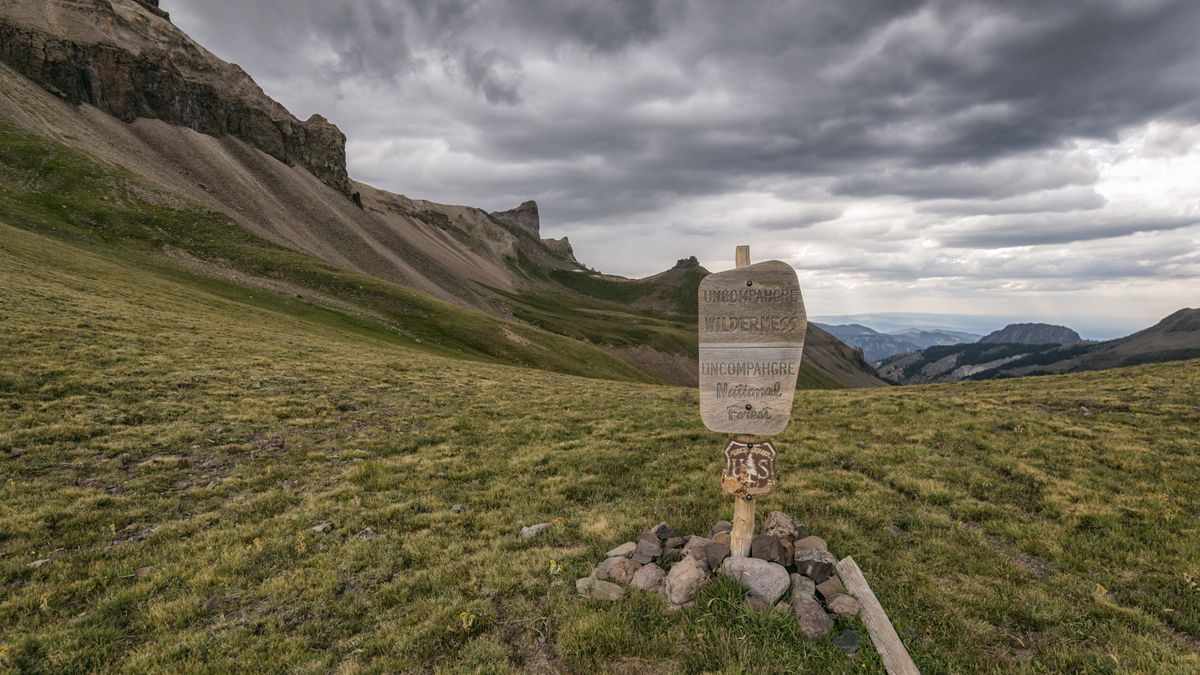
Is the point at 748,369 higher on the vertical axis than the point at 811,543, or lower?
higher

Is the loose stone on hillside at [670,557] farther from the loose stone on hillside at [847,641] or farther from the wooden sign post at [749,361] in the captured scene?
the loose stone on hillside at [847,641]

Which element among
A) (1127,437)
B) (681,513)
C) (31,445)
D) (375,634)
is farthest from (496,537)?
(1127,437)

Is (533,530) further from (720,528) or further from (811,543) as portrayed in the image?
(811,543)

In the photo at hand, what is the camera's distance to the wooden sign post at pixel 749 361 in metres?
9.06

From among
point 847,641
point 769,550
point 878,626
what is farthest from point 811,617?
point 769,550

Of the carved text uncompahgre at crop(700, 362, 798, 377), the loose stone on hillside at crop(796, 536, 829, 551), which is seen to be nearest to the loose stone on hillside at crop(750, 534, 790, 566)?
the loose stone on hillside at crop(796, 536, 829, 551)

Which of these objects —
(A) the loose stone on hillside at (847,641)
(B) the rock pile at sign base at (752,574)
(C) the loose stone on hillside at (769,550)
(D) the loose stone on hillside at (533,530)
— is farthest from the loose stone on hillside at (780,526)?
(D) the loose stone on hillside at (533,530)

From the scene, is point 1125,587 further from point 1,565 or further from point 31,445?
point 31,445

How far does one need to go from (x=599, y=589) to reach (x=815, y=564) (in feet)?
12.3

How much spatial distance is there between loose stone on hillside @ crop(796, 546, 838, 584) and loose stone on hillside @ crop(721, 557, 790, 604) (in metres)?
0.47

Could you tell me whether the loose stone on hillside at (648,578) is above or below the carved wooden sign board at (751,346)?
below

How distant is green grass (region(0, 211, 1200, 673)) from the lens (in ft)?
23.7

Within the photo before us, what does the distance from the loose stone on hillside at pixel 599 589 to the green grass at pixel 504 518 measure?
0.28m

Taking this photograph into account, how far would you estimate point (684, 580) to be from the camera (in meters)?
8.16
